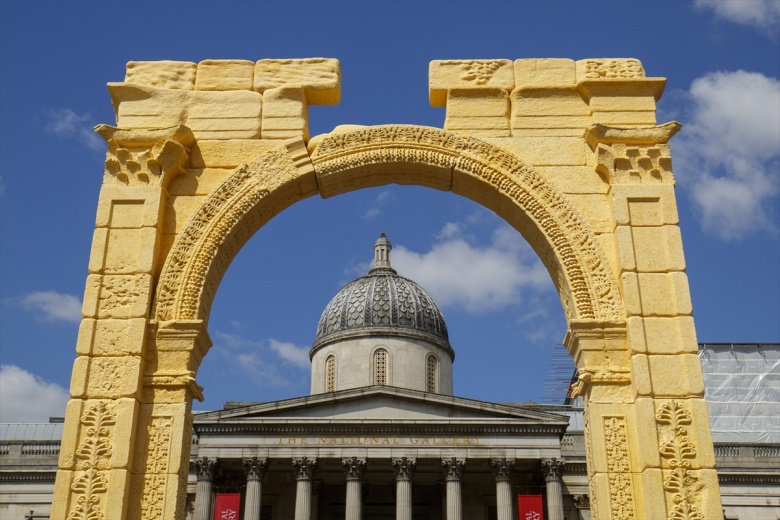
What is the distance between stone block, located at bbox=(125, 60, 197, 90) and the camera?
418 inches

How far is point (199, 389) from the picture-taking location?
9.71 metres

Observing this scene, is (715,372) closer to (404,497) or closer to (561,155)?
(404,497)

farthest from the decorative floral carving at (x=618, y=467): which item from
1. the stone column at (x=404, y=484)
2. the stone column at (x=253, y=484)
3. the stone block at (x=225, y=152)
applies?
the stone column at (x=253, y=484)

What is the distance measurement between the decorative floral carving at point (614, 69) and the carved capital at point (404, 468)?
2573 cm

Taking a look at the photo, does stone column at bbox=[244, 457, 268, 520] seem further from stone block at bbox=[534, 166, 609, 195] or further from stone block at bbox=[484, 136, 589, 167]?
stone block at bbox=[534, 166, 609, 195]

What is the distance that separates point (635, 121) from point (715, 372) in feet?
115

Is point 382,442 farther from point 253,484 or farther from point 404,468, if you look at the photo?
point 253,484

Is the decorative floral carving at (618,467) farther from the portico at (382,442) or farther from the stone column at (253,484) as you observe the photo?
the stone column at (253,484)

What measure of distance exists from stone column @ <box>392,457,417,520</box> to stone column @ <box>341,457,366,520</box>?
1.37 metres

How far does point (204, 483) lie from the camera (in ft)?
112

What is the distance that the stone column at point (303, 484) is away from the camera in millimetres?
33250

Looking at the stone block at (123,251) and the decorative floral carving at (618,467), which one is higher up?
the stone block at (123,251)

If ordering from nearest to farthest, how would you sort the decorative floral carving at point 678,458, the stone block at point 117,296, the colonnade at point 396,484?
the decorative floral carving at point 678,458 < the stone block at point 117,296 < the colonnade at point 396,484

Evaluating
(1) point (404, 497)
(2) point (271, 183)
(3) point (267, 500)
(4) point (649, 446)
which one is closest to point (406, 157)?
(2) point (271, 183)
